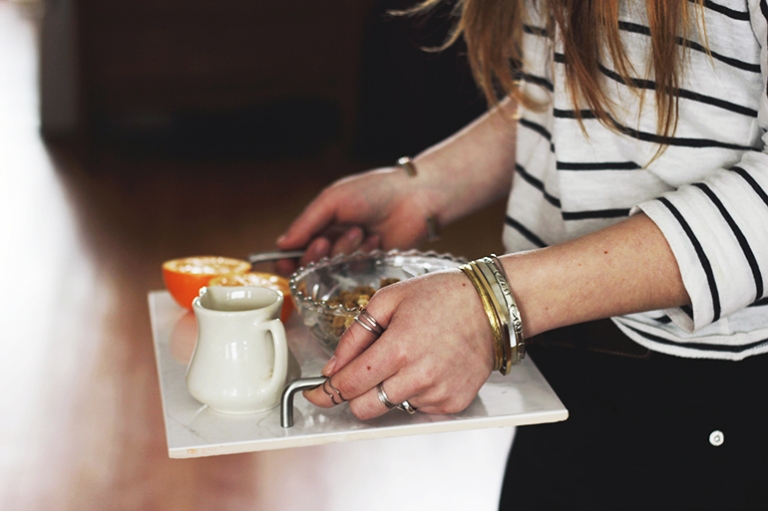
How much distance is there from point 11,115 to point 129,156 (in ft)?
3.00

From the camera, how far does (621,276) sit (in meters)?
0.71

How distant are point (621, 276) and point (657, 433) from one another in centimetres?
22

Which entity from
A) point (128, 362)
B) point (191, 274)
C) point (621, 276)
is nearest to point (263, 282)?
point (191, 274)

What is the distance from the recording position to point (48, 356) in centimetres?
227

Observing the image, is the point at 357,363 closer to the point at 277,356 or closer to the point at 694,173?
the point at 277,356

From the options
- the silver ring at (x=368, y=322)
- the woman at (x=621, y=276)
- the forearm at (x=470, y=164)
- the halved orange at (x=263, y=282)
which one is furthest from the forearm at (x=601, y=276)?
the forearm at (x=470, y=164)

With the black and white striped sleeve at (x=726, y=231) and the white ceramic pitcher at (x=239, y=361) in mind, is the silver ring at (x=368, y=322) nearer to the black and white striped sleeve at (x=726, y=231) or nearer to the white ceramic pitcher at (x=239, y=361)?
the white ceramic pitcher at (x=239, y=361)

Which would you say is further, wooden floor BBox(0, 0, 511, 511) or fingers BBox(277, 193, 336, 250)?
wooden floor BBox(0, 0, 511, 511)

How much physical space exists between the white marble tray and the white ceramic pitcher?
0.05 feet

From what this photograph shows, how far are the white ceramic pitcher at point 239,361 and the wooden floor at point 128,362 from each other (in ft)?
3.57

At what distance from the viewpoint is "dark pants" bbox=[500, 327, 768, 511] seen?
80 centimetres

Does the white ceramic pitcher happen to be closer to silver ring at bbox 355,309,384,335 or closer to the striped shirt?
silver ring at bbox 355,309,384,335

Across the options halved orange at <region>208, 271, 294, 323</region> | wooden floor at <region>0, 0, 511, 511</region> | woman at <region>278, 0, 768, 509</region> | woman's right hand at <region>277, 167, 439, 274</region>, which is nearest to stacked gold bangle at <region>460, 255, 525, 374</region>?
woman at <region>278, 0, 768, 509</region>

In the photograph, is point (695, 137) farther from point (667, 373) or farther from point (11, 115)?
point (11, 115)
